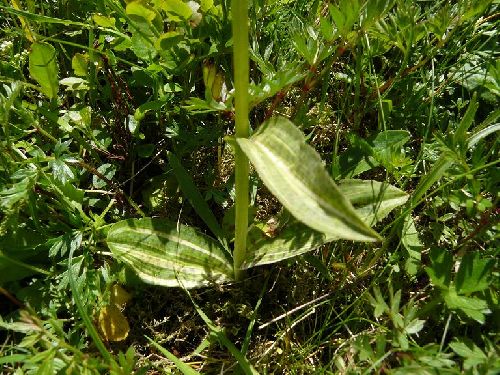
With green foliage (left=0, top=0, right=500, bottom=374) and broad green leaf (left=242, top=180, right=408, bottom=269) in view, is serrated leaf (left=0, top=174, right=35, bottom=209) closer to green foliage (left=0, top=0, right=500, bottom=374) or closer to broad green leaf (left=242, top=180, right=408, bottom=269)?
green foliage (left=0, top=0, right=500, bottom=374)

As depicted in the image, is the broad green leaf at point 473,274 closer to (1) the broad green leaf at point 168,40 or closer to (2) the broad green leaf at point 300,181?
(2) the broad green leaf at point 300,181

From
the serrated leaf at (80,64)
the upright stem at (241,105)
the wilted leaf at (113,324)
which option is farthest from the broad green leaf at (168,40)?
the wilted leaf at (113,324)

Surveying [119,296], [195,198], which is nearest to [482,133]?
[195,198]

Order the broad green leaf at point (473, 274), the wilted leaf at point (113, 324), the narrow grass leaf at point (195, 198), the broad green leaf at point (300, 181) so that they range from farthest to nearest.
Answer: the narrow grass leaf at point (195, 198) → the wilted leaf at point (113, 324) → the broad green leaf at point (473, 274) → the broad green leaf at point (300, 181)

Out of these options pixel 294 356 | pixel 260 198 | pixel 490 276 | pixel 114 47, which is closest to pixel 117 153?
pixel 114 47

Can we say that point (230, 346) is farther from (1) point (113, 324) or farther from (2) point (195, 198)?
(2) point (195, 198)

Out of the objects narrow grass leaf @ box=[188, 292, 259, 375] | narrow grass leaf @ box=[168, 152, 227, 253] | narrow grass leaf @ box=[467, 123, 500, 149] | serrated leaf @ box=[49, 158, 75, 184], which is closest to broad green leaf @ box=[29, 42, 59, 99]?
serrated leaf @ box=[49, 158, 75, 184]

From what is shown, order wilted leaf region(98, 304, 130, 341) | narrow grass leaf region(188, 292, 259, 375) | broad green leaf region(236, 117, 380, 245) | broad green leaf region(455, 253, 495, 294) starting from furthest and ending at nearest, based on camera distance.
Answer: wilted leaf region(98, 304, 130, 341)
narrow grass leaf region(188, 292, 259, 375)
broad green leaf region(455, 253, 495, 294)
broad green leaf region(236, 117, 380, 245)
